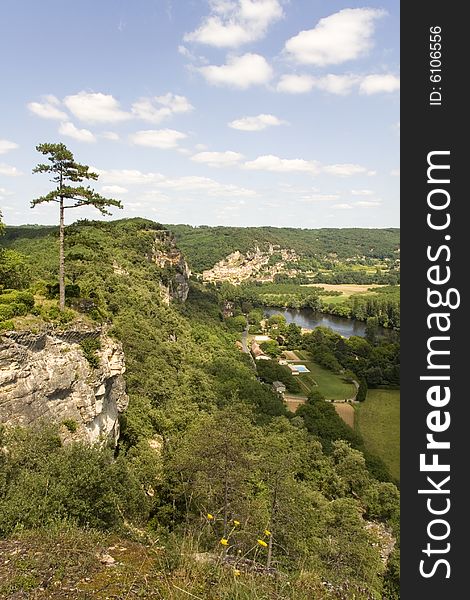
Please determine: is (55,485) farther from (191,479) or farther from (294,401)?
(294,401)

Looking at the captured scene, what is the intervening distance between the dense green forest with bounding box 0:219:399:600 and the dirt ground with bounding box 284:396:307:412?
2.30 metres

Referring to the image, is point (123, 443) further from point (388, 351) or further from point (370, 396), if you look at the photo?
point (388, 351)

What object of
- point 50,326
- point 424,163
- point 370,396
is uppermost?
point 424,163

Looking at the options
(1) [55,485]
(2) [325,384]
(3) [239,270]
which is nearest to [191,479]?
(1) [55,485]

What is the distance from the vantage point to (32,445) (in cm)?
1086

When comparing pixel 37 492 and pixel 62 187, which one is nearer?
pixel 37 492

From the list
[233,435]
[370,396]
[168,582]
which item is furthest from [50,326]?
[370,396]

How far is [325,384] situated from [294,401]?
10.7 meters

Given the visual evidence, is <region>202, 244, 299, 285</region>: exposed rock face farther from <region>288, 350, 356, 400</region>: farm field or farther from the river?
<region>288, 350, 356, 400</region>: farm field

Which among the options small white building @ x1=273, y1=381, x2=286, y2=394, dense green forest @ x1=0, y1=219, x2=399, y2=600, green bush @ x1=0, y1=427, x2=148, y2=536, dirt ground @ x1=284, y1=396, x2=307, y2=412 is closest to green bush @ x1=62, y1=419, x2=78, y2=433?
dense green forest @ x1=0, y1=219, x2=399, y2=600

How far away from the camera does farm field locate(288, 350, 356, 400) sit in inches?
2084

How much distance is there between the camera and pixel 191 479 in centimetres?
1609

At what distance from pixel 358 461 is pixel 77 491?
77.7ft

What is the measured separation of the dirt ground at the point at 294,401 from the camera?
46.1 metres
